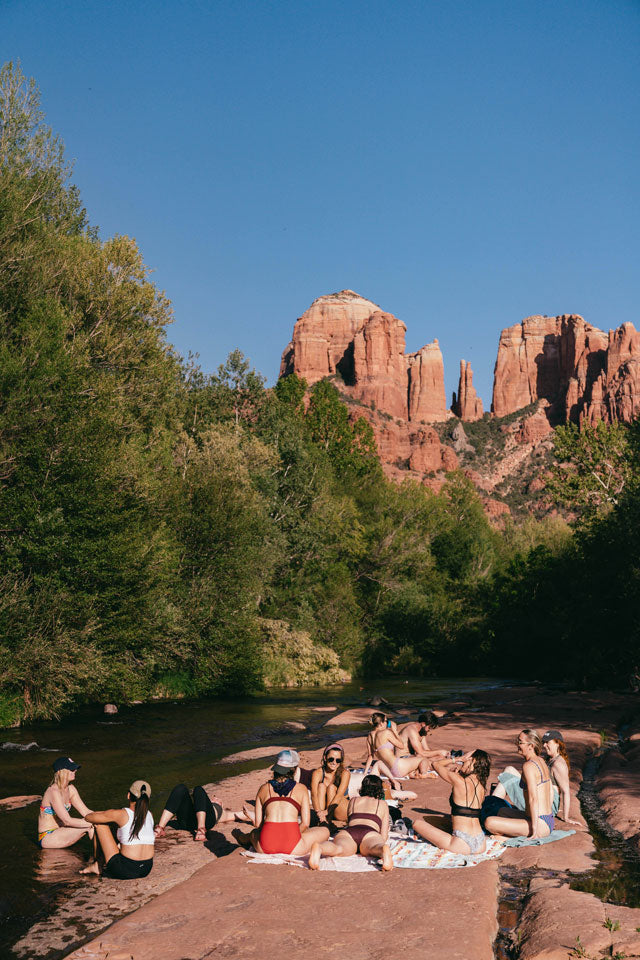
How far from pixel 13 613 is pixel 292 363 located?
152 meters

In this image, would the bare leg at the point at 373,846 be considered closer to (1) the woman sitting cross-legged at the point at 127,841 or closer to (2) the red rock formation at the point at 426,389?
(1) the woman sitting cross-legged at the point at 127,841

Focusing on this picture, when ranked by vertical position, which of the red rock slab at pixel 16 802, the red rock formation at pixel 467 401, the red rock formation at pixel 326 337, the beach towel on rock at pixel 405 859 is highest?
the red rock formation at pixel 326 337

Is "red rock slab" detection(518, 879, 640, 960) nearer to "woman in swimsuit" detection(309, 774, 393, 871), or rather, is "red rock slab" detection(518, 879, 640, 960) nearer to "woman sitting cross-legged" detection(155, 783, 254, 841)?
"woman in swimsuit" detection(309, 774, 393, 871)

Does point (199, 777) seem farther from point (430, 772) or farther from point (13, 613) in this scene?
point (13, 613)

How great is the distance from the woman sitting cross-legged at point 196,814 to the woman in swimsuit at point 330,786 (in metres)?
1.02

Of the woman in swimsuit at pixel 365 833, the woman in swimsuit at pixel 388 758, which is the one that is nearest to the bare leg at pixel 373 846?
the woman in swimsuit at pixel 365 833

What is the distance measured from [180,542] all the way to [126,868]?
71.3 feet

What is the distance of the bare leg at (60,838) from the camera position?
978 centimetres

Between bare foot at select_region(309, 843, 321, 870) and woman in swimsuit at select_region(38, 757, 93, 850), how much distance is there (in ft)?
10.7

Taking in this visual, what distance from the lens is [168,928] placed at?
6684mm

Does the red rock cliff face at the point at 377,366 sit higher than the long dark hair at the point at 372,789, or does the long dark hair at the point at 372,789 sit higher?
the red rock cliff face at the point at 377,366

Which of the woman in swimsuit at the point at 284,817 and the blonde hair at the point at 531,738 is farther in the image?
the blonde hair at the point at 531,738

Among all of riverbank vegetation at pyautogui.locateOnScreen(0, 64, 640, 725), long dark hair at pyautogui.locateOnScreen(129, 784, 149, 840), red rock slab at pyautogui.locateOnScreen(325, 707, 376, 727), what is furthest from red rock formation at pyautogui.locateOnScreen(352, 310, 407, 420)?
long dark hair at pyautogui.locateOnScreen(129, 784, 149, 840)

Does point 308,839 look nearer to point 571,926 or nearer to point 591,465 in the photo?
point 571,926
